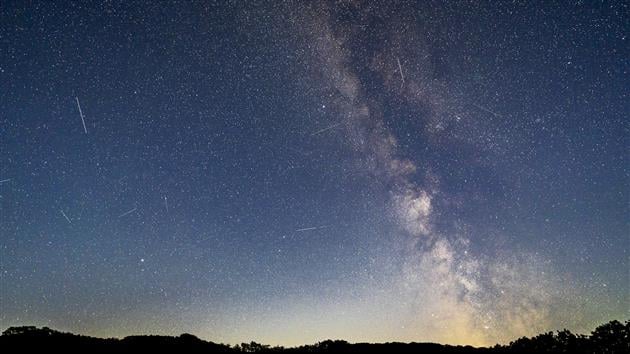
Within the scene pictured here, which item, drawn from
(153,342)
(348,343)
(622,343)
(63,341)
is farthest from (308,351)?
(622,343)

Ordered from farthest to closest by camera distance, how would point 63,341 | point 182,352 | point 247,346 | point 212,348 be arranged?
point 247,346, point 212,348, point 182,352, point 63,341

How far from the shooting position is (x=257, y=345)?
40.2m

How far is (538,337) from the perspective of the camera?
44.2 m

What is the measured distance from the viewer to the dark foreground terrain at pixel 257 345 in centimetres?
2317

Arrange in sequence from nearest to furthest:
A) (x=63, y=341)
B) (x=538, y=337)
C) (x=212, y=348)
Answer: (x=63, y=341) < (x=212, y=348) < (x=538, y=337)

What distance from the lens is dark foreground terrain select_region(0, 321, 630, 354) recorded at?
76.0 feet

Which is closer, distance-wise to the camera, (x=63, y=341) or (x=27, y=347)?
(x=27, y=347)

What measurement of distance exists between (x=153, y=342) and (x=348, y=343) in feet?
55.5

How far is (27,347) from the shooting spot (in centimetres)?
2186

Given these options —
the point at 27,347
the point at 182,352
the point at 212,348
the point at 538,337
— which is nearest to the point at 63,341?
the point at 27,347

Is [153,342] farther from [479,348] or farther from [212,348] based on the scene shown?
[479,348]

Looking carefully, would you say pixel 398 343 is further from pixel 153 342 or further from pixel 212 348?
pixel 153 342

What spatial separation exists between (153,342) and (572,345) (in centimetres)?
4452

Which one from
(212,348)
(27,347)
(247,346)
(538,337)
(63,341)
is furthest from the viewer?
(538,337)
